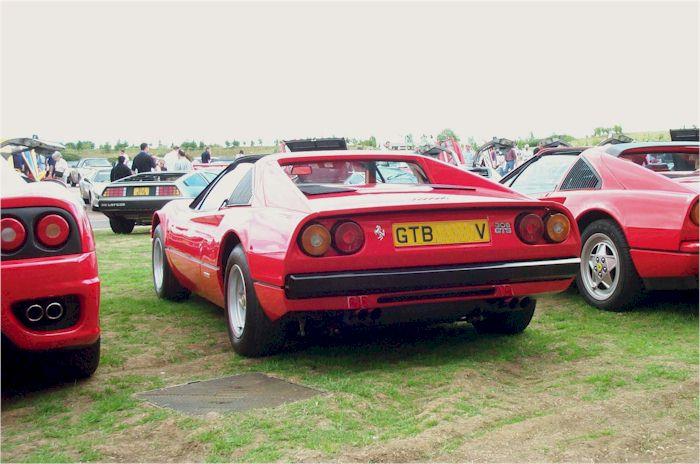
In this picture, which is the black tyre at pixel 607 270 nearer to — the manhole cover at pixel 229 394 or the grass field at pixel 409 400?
the grass field at pixel 409 400

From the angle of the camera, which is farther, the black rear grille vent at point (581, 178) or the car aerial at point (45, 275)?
the black rear grille vent at point (581, 178)

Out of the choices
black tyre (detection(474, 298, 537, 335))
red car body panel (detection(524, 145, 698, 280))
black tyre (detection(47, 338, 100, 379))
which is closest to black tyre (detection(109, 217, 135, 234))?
red car body panel (detection(524, 145, 698, 280))

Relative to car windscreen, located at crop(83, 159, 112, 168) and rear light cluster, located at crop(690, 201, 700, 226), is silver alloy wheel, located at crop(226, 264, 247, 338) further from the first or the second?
car windscreen, located at crop(83, 159, 112, 168)

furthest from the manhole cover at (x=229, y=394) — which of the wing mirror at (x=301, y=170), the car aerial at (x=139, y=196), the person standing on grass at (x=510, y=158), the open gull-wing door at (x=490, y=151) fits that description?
the person standing on grass at (x=510, y=158)

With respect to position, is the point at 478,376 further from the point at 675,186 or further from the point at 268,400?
the point at 675,186

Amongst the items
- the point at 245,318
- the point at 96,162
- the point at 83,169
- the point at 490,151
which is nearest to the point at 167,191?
the point at 245,318

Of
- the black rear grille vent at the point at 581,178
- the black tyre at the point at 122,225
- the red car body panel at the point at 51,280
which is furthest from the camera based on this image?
the black tyre at the point at 122,225

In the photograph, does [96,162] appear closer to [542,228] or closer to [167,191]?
[167,191]

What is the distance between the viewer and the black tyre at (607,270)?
6188 mm

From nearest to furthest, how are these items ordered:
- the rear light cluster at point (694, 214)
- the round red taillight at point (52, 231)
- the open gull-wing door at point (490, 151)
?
the round red taillight at point (52, 231)
the rear light cluster at point (694, 214)
the open gull-wing door at point (490, 151)

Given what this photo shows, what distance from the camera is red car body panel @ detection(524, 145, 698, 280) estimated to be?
5.80 meters

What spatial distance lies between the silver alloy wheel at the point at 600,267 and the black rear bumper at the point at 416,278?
5.66ft

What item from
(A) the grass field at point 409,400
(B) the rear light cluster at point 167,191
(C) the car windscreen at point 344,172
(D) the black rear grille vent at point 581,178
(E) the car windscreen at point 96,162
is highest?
(C) the car windscreen at point 344,172

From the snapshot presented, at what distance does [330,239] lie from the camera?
14.5 feet
